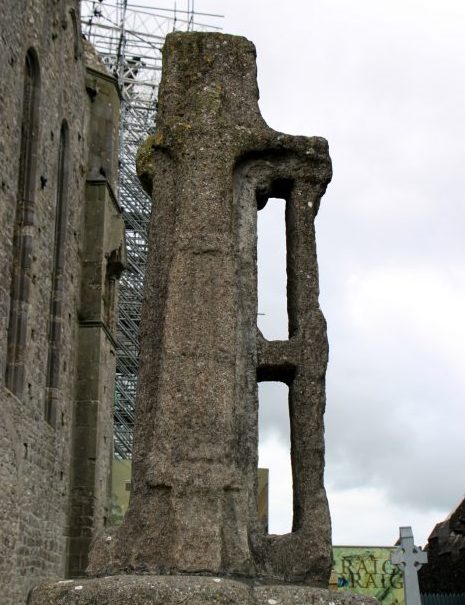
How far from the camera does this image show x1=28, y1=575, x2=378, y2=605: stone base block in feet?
9.80

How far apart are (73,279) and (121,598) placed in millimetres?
15449

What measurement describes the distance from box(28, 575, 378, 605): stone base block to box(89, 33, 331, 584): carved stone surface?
0.86ft

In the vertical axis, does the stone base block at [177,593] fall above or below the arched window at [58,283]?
below

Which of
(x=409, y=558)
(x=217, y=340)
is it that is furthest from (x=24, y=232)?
(x=217, y=340)

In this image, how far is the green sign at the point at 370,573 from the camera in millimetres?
23891

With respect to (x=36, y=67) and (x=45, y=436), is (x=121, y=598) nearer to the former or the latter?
(x=45, y=436)

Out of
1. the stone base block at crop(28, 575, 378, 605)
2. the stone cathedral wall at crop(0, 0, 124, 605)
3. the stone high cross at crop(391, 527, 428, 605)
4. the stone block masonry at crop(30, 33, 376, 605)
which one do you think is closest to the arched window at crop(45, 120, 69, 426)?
the stone cathedral wall at crop(0, 0, 124, 605)

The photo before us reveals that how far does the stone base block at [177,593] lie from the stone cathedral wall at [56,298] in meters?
10.3

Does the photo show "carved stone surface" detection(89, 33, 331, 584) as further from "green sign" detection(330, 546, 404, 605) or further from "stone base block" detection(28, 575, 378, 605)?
"green sign" detection(330, 546, 404, 605)

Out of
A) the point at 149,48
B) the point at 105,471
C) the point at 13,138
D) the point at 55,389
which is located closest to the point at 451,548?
the point at 105,471

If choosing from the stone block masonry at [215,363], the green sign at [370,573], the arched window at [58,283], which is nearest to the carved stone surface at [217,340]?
the stone block masonry at [215,363]

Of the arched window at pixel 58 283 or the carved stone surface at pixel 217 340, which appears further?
the arched window at pixel 58 283

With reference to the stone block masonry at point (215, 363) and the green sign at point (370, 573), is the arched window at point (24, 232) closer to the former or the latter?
the stone block masonry at point (215, 363)

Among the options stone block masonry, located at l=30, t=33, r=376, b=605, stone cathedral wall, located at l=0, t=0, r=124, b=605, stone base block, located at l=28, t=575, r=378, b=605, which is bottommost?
stone base block, located at l=28, t=575, r=378, b=605
